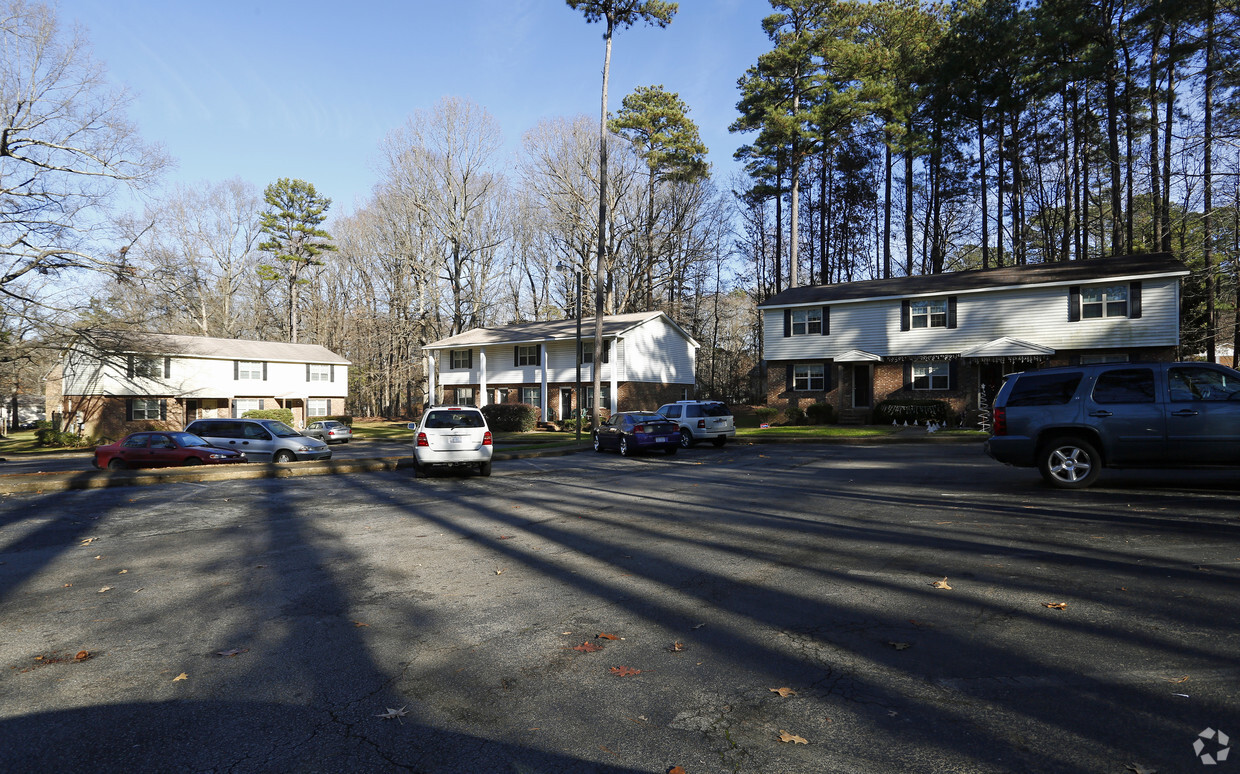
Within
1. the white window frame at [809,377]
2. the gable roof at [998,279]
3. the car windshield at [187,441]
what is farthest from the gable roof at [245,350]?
the gable roof at [998,279]

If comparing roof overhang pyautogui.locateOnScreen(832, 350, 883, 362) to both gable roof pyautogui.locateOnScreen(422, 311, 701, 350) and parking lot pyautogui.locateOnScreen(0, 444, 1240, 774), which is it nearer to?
gable roof pyautogui.locateOnScreen(422, 311, 701, 350)

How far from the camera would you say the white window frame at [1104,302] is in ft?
89.7

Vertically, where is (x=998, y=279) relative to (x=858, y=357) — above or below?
above

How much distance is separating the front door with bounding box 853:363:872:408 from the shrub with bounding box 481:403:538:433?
58.2ft

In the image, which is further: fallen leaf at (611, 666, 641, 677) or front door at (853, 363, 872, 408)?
front door at (853, 363, 872, 408)

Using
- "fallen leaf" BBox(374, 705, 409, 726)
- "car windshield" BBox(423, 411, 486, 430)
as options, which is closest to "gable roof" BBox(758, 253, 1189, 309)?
"car windshield" BBox(423, 411, 486, 430)

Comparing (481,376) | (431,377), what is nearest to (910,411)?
(481,376)

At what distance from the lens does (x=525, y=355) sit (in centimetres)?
4244

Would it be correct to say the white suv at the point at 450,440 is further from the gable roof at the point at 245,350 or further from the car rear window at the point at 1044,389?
the gable roof at the point at 245,350

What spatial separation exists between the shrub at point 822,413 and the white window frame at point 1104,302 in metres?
11.1

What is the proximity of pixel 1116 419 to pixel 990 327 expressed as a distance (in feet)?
73.4

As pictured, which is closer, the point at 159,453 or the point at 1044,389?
the point at 1044,389

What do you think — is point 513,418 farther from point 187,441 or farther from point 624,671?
point 624,671

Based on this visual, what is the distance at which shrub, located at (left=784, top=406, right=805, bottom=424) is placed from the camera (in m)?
32.6
